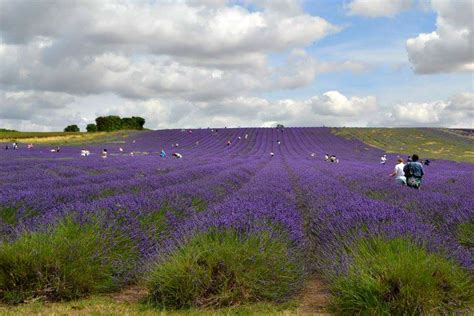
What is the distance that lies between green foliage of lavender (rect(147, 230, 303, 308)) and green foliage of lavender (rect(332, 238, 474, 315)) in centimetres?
57

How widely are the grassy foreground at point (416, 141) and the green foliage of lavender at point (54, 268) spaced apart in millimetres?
42871

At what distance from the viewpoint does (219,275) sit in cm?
415

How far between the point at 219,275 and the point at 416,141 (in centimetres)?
5822

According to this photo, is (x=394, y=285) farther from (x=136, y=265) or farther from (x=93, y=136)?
(x=93, y=136)

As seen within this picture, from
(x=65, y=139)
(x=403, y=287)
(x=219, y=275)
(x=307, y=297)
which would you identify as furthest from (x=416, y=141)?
(x=219, y=275)

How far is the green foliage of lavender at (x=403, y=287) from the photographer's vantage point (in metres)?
3.73

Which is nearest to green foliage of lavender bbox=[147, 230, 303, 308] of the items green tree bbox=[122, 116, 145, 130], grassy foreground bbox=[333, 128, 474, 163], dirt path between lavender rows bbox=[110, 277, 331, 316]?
dirt path between lavender rows bbox=[110, 277, 331, 316]

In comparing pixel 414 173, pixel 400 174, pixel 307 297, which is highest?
pixel 414 173

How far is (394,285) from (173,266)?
6.11 ft

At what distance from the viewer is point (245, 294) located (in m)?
4.14

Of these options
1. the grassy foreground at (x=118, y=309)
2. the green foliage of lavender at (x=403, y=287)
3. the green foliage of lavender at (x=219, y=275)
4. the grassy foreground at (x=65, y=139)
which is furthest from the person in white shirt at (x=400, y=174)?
the grassy foreground at (x=65, y=139)

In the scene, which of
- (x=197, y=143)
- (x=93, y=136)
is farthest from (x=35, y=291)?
(x=93, y=136)

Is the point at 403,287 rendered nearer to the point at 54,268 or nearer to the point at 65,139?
the point at 54,268

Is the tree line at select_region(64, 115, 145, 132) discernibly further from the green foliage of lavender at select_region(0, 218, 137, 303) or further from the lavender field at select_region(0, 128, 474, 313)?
the green foliage of lavender at select_region(0, 218, 137, 303)
